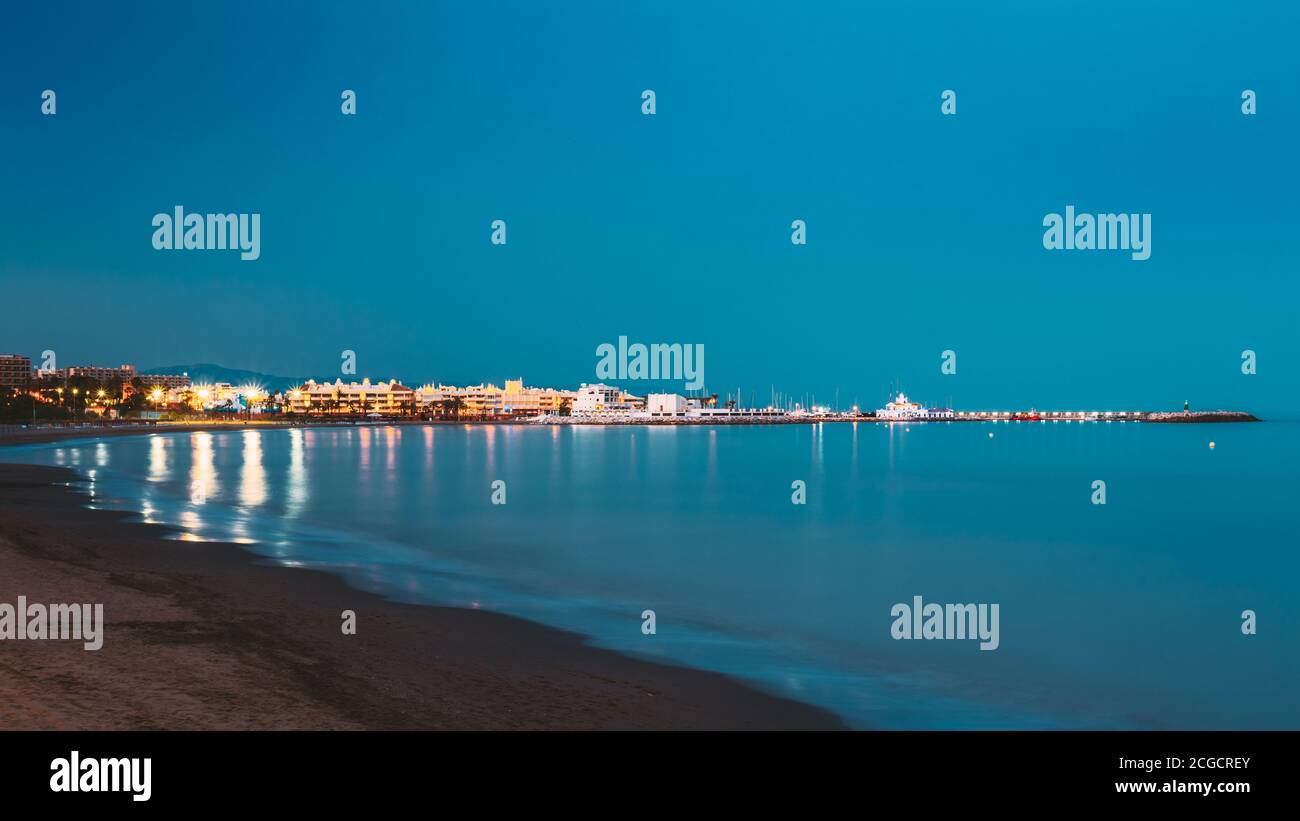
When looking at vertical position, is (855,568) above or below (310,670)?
below

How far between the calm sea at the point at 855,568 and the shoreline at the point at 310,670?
4.09 feet

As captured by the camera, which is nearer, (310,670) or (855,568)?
(310,670)

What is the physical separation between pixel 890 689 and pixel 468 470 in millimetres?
48258

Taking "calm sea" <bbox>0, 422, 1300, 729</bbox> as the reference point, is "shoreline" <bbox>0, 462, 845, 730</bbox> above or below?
above

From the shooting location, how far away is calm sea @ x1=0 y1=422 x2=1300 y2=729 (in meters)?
11.9

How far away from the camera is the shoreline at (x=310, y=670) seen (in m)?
7.72

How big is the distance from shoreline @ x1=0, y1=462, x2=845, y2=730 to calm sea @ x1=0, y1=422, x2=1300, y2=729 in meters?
1.25

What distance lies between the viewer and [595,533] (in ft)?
91.9

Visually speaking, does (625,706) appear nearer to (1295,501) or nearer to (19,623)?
(19,623)

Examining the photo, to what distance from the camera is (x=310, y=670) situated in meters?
9.32

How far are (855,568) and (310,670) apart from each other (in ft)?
51.1

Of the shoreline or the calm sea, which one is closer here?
the shoreline

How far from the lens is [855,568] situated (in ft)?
73.8
